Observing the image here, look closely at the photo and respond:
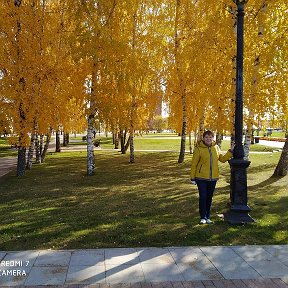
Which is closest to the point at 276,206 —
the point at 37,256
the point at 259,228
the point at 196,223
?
the point at 259,228

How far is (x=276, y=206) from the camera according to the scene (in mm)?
9008

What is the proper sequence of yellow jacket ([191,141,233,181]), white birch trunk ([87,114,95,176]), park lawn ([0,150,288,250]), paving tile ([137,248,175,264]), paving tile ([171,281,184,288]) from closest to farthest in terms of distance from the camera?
paving tile ([171,281,184,288]) < paving tile ([137,248,175,264]) < park lawn ([0,150,288,250]) < yellow jacket ([191,141,233,181]) < white birch trunk ([87,114,95,176])

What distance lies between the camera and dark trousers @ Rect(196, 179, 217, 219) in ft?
23.3

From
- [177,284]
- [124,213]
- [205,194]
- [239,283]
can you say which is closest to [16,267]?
[177,284]

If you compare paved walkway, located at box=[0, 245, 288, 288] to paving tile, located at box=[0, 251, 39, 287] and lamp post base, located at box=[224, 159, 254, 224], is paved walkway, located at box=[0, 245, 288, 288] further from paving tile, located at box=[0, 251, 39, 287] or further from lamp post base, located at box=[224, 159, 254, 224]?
lamp post base, located at box=[224, 159, 254, 224]

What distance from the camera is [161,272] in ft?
15.8

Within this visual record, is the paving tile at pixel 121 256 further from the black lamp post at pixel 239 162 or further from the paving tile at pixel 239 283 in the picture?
the black lamp post at pixel 239 162

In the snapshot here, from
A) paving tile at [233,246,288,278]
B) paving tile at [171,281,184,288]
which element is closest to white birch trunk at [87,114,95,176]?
paving tile at [233,246,288,278]

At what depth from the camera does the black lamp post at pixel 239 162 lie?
286 inches

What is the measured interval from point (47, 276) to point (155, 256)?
1.65 metres

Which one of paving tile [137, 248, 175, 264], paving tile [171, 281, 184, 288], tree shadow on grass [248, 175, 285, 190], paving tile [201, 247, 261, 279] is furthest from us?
tree shadow on grass [248, 175, 285, 190]

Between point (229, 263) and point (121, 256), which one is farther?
point (121, 256)

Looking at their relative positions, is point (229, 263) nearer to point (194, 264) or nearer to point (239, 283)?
point (194, 264)

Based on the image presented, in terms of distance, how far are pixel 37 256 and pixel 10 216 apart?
3.02 meters
